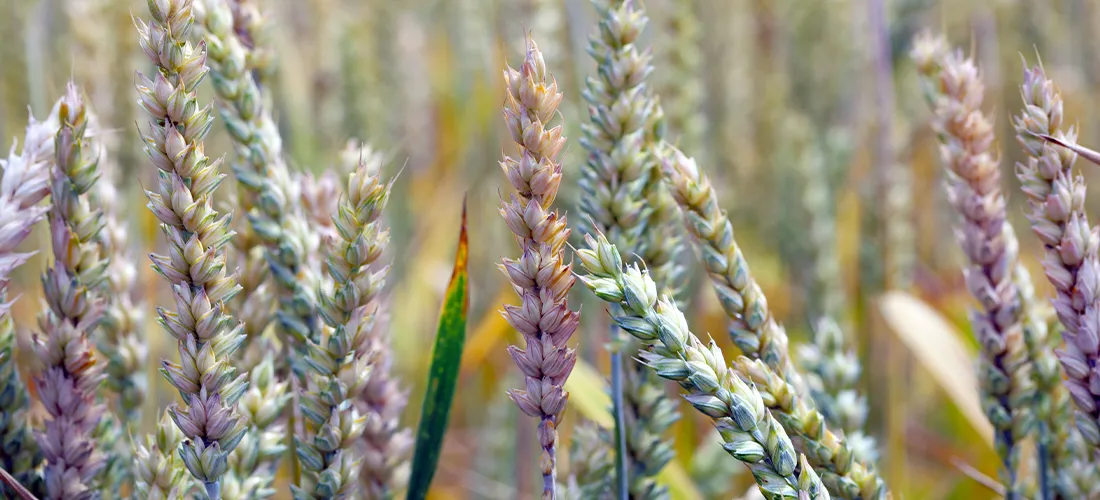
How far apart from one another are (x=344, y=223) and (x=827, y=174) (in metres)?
1.41

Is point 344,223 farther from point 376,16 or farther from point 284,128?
point 376,16

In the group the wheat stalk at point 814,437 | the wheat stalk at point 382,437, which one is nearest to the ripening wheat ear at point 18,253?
the wheat stalk at point 382,437

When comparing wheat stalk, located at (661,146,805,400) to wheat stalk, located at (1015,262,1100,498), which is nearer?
wheat stalk, located at (661,146,805,400)

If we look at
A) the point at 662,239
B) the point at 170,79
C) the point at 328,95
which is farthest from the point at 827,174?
the point at 170,79

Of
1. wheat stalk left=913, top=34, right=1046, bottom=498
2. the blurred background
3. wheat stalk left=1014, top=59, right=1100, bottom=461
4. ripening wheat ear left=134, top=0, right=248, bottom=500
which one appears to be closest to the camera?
ripening wheat ear left=134, top=0, right=248, bottom=500

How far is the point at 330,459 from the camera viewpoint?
62 cm

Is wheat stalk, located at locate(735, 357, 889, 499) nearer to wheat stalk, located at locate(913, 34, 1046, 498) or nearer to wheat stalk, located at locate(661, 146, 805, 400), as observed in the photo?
wheat stalk, located at locate(661, 146, 805, 400)

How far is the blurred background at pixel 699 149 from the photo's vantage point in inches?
50.8

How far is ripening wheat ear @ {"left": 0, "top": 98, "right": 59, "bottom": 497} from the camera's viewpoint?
1.98 ft

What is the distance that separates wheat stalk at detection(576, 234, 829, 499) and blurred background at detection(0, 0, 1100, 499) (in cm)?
37

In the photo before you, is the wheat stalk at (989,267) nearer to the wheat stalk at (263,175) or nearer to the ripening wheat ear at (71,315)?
the wheat stalk at (263,175)

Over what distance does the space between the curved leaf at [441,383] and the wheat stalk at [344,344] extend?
0.08 metres

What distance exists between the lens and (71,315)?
2.08 feet

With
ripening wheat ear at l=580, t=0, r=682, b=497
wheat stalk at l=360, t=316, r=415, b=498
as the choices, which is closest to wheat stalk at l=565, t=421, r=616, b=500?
ripening wheat ear at l=580, t=0, r=682, b=497
